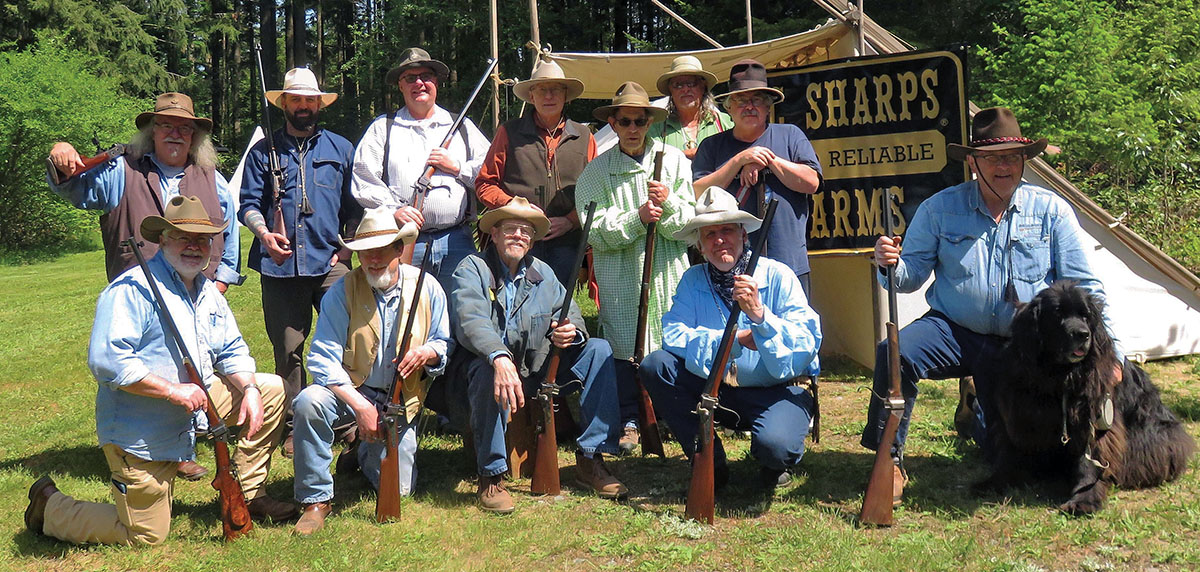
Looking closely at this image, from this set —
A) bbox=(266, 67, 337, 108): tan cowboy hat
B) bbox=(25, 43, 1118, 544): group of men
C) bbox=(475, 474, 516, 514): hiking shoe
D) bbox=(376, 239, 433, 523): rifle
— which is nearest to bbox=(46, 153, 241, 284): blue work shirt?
bbox=(25, 43, 1118, 544): group of men

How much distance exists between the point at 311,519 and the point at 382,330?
0.94 metres

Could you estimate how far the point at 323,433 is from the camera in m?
4.48

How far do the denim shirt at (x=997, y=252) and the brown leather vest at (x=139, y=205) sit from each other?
3714 millimetres

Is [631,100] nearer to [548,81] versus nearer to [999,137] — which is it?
[548,81]

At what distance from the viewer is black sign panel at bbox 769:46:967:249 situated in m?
6.79

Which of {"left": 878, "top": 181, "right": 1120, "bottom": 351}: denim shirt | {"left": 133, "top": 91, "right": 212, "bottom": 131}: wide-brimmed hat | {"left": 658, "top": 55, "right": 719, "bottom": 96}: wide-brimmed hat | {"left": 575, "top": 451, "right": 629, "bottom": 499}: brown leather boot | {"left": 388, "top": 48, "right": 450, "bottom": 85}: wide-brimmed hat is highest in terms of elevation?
{"left": 388, "top": 48, "right": 450, "bottom": 85}: wide-brimmed hat

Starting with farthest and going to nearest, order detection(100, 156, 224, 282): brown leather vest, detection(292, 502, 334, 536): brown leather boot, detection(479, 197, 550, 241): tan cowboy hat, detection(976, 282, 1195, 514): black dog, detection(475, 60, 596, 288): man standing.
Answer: detection(475, 60, 596, 288): man standing
detection(100, 156, 224, 282): brown leather vest
detection(479, 197, 550, 241): tan cowboy hat
detection(292, 502, 334, 536): brown leather boot
detection(976, 282, 1195, 514): black dog

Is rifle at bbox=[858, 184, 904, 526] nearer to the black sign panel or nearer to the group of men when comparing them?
the group of men

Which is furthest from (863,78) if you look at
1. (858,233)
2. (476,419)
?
(476,419)

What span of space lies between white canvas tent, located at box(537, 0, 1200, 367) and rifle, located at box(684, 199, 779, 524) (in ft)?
8.35

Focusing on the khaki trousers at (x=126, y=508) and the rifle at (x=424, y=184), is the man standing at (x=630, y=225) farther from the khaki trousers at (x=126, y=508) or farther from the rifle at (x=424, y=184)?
the khaki trousers at (x=126, y=508)

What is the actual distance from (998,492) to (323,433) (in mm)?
3136

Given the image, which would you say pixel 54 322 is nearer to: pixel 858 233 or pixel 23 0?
pixel 858 233

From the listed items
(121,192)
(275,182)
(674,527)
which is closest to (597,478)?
(674,527)
